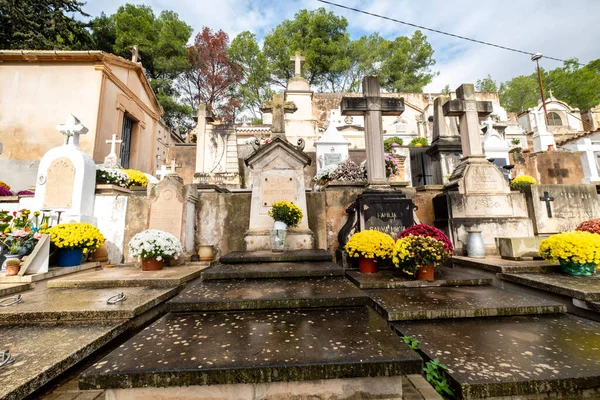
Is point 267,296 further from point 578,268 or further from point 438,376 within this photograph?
point 578,268

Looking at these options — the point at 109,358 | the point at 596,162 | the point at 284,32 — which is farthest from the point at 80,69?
the point at 284,32

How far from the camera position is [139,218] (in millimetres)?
5934

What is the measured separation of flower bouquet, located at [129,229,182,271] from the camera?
453cm

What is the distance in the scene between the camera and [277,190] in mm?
5816

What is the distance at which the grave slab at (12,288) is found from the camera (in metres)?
3.44

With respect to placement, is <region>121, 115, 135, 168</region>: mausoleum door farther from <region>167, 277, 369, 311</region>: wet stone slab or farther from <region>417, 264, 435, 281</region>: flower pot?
<region>417, 264, 435, 281</region>: flower pot

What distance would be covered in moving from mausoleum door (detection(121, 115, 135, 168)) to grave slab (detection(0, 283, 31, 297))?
9428 mm

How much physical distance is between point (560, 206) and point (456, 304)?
18.6 feet

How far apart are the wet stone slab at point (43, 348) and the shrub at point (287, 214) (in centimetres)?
293

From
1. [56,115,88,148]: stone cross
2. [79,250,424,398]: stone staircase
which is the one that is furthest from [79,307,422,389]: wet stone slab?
[56,115,88,148]: stone cross

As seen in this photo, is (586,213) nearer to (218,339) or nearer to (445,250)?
(445,250)

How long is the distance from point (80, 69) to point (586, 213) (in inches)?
646

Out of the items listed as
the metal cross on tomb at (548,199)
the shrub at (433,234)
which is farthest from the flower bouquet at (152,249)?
the metal cross on tomb at (548,199)

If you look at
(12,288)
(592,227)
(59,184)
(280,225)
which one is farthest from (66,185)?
(592,227)
